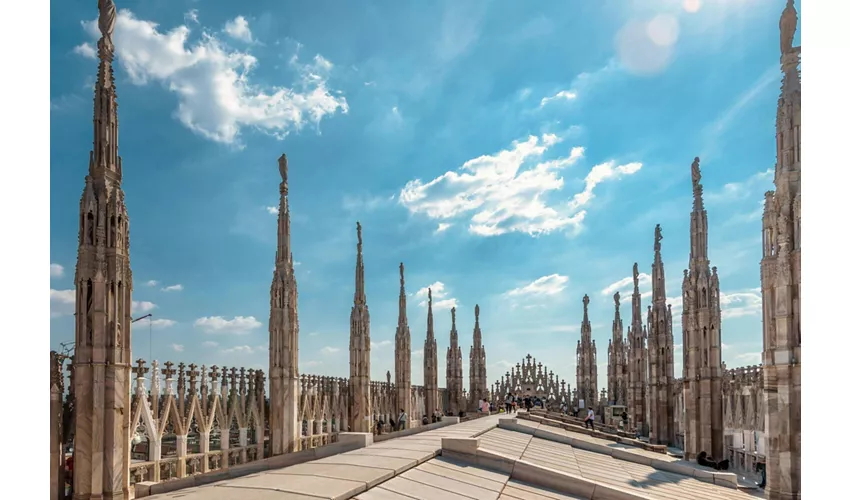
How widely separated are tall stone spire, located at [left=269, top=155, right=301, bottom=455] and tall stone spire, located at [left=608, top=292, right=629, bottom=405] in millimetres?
40855

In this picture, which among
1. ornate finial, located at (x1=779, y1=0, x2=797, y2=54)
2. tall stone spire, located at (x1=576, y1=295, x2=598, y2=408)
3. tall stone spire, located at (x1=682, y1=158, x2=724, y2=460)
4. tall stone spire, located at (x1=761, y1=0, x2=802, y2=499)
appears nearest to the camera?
tall stone spire, located at (x1=761, y1=0, x2=802, y2=499)

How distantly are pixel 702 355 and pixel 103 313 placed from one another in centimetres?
2489

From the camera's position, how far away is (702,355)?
2775 cm

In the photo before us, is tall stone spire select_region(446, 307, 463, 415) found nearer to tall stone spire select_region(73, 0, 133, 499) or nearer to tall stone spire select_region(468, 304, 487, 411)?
tall stone spire select_region(468, 304, 487, 411)

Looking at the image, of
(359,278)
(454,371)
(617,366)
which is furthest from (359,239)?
(617,366)

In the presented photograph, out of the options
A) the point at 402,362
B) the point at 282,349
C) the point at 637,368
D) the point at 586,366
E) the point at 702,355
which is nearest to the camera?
the point at 282,349

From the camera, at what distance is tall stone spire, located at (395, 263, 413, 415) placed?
36.4m

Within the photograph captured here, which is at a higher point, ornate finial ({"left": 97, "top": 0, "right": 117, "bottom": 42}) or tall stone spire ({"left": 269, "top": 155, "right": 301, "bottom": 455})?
ornate finial ({"left": 97, "top": 0, "right": 117, "bottom": 42})

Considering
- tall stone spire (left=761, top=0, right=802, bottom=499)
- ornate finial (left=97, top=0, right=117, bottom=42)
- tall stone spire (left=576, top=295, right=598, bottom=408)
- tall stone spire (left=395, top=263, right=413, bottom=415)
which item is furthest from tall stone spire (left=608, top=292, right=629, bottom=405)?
ornate finial (left=97, top=0, right=117, bottom=42)

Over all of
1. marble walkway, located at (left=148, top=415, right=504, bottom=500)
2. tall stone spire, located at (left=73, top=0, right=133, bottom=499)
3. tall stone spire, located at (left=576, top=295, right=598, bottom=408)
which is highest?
tall stone spire, located at (left=73, top=0, right=133, bottom=499)

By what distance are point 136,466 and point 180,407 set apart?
2464 mm

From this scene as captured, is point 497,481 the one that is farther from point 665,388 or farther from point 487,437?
point 665,388

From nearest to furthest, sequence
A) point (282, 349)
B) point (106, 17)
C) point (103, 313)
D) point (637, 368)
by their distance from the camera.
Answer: point (103, 313) < point (106, 17) < point (282, 349) < point (637, 368)

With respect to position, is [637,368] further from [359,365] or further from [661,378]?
[359,365]
